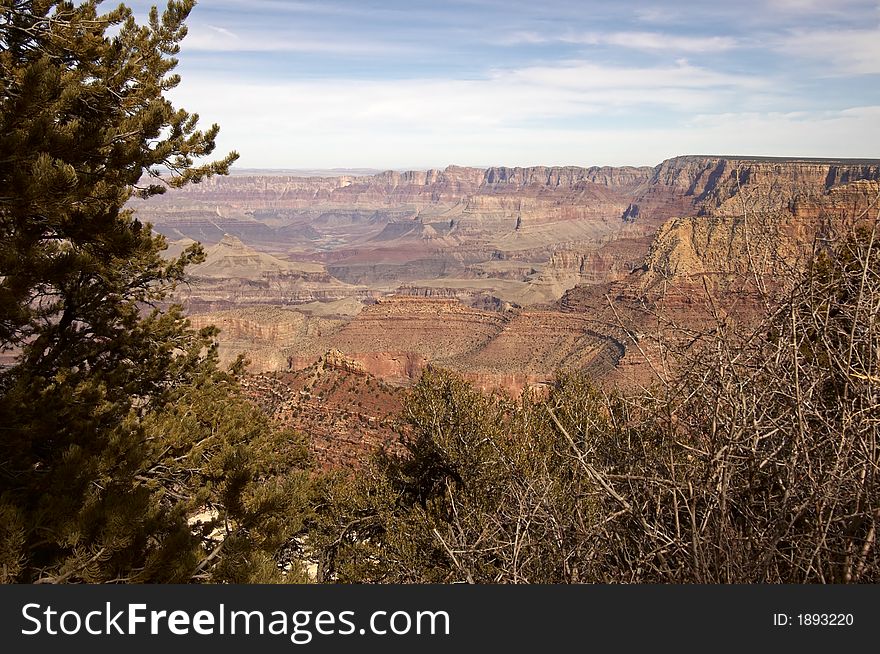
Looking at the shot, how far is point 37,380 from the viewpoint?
957 centimetres

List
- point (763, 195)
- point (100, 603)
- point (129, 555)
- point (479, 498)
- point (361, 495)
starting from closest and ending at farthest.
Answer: point (100, 603)
point (763, 195)
point (129, 555)
point (479, 498)
point (361, 495)

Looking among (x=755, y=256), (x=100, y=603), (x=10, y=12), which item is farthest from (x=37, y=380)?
(x=755, y=256)

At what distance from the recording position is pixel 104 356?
41.2 feet

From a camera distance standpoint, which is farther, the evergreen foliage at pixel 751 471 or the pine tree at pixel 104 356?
the pine tree at pixel 104 356

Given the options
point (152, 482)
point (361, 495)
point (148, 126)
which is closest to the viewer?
point (148, 126)

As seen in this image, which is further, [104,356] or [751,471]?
[104,356]

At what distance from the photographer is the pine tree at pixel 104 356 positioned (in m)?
5.99

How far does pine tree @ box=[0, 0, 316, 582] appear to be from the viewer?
5.99 m

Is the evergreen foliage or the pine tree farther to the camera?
the pine tree

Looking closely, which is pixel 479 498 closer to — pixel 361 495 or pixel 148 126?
pixel 361 495

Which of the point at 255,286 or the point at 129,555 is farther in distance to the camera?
the point at 255,286

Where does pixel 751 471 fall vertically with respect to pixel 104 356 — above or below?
above

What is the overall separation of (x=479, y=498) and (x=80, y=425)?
266 inches

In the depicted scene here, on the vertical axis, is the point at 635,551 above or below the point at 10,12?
below
